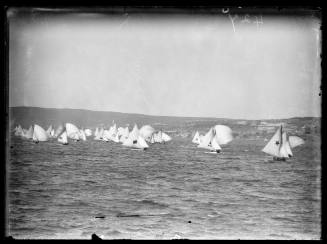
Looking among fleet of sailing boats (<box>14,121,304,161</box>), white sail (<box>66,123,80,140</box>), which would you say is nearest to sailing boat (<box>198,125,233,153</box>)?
fleet of sailing boats (<box>14,121,304,161</box>)

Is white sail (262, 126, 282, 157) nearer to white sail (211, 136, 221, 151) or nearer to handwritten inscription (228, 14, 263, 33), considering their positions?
white sail (211, 136, 221, 151)

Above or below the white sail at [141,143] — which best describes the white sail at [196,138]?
above

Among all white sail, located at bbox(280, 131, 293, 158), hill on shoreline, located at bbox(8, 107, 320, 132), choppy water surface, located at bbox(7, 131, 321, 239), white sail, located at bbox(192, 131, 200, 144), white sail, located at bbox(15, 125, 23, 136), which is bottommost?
choppy water surface, located at bbox(7, 131, 321, 239)

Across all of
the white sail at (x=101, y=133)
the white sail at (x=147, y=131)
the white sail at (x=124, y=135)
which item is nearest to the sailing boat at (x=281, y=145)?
the white sail at (x=147, y=131)

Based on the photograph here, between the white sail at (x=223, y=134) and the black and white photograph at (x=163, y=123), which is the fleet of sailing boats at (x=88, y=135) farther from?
the white sail at (x=223, y=134)

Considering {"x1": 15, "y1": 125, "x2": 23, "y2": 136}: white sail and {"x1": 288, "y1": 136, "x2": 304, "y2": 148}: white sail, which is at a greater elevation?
{"x1": 15, "y1": 125, "x2": 23, "y2": 136}: white sail

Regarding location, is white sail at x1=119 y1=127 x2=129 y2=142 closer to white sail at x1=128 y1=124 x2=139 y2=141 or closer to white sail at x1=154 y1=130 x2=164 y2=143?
white sail at x1=128 y1=124 x2=139 y2=141

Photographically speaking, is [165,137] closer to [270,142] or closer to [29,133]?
[270,142]
